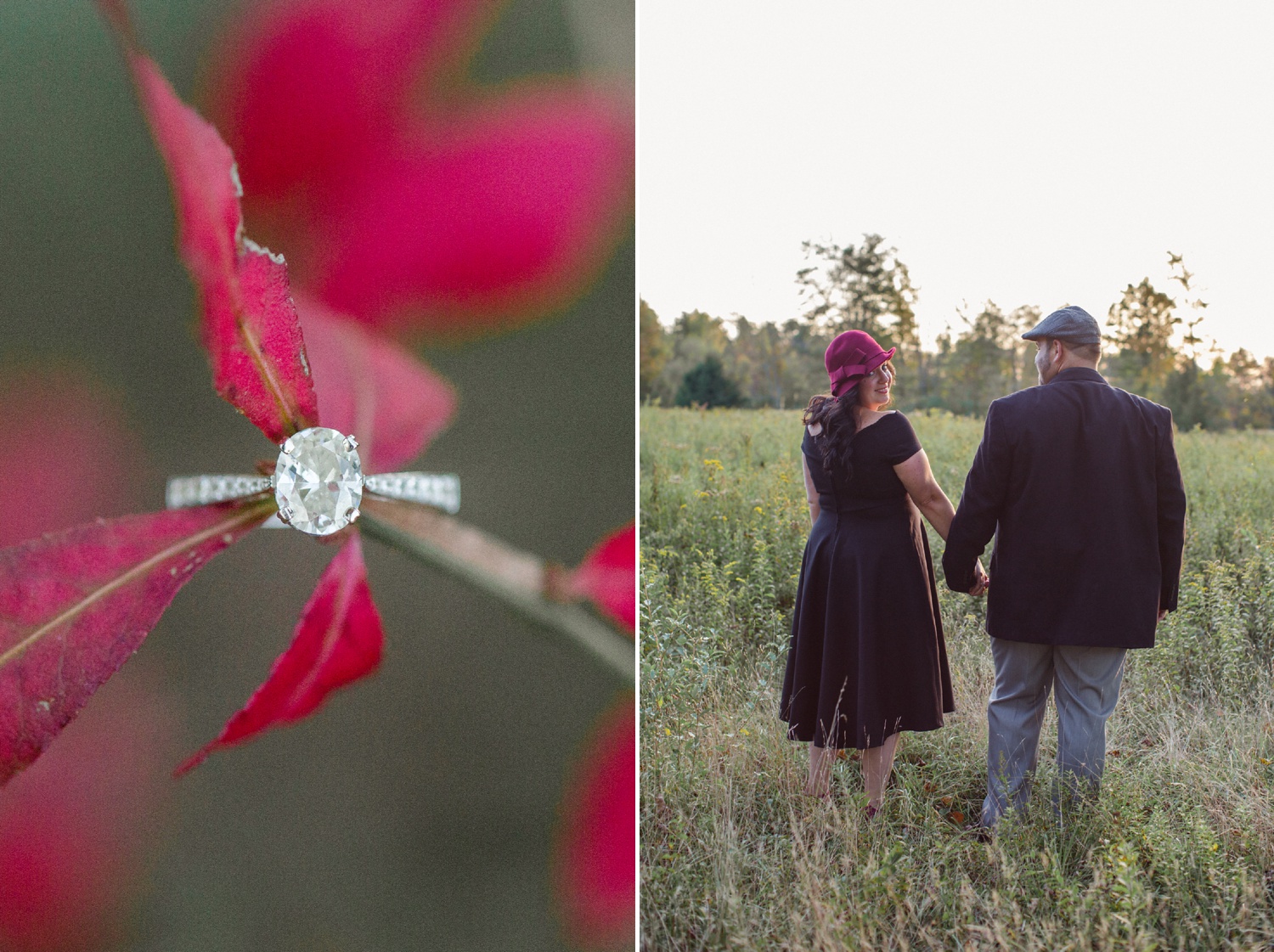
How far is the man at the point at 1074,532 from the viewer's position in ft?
8.32

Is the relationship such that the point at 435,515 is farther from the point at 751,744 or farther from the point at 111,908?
the point at 751,744

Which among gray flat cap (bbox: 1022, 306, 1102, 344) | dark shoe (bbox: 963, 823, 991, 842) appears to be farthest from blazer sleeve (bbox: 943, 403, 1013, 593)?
dark shoe (bbox: 963, 823, 991, 842)

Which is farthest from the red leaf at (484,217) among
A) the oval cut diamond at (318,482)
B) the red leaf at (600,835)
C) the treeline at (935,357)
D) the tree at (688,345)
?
the tree at (688,345)

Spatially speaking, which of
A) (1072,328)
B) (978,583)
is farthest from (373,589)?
(1072,328)

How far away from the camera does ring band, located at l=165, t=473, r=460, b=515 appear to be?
0.99 meters

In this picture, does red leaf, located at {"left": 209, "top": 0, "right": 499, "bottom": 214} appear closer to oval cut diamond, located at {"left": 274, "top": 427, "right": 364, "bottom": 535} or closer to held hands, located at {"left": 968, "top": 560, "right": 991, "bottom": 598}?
oval cut diamond, located at {"left": 274, "top": 427, "right": 364, "bottom": 535}

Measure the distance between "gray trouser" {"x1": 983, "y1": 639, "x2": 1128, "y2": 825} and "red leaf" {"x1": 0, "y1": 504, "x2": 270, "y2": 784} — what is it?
2310 mm

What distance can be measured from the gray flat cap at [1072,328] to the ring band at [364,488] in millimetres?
2153

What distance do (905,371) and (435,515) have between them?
677 inches

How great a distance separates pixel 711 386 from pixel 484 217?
18.3 meters

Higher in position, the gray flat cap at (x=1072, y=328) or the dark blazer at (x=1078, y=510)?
the gray flat cap at (x=1072, y=328)

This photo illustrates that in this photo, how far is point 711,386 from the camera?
19125 mm

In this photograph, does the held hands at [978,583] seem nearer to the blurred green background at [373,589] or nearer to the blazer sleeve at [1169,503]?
the blazer sleeve at [1169,503]

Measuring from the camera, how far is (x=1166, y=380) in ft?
52.1
